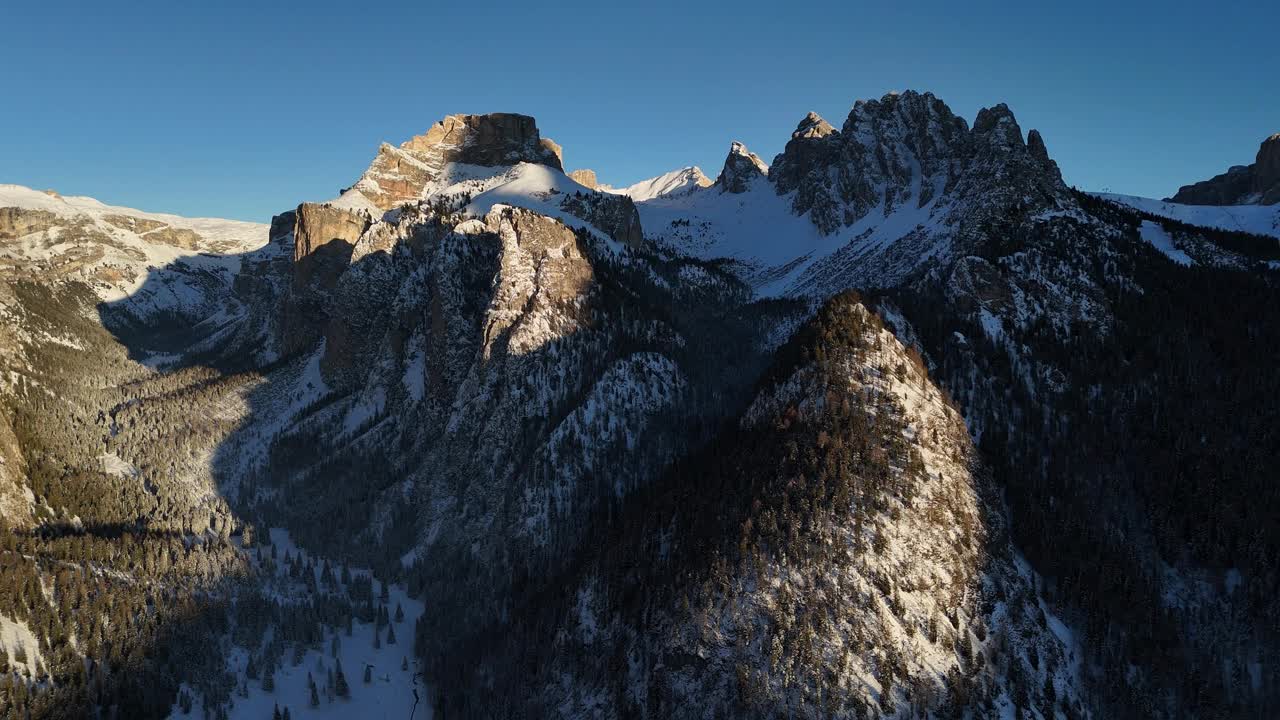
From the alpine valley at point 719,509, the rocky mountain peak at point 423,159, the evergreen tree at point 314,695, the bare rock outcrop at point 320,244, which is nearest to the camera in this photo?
the alpine valley at point 719,509

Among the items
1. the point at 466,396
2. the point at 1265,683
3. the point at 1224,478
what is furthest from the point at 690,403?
the point at 1265,683

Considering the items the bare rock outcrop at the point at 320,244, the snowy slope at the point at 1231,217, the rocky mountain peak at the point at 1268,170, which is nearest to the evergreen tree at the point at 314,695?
the bare rock outcrop at the point at 320,244

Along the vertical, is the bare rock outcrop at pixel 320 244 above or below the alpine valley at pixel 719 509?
above

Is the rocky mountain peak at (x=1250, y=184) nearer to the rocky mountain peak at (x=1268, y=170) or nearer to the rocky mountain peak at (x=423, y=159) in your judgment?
the rocky mountain peak at (x=1268, y=170)

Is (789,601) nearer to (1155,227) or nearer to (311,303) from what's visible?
(1155,227)

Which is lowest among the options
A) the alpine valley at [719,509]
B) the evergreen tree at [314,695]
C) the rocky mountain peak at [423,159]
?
the evergreen tree at [314,695]

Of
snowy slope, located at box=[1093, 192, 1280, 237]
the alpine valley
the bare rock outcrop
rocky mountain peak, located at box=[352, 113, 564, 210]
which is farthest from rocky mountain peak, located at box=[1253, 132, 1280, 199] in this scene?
the bare rock outcrop

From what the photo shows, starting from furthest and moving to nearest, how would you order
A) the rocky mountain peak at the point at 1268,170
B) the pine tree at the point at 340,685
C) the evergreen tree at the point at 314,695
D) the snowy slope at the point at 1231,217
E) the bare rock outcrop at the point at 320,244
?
the rocky mountain peak at the point at 1268,170
the bare rock outcrop at the point at 320,244
the snowy slope at the point at 1231,217
the pine tree at the point at 340,685
the evergreen tree at the point at 314,695

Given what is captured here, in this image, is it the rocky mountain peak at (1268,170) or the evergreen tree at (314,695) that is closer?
the evergreen tree at (314,695)

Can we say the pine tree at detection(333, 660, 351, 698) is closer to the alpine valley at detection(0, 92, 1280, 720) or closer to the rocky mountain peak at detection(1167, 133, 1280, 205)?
the alpine valley at detection(0, 92, 1280, 720)
